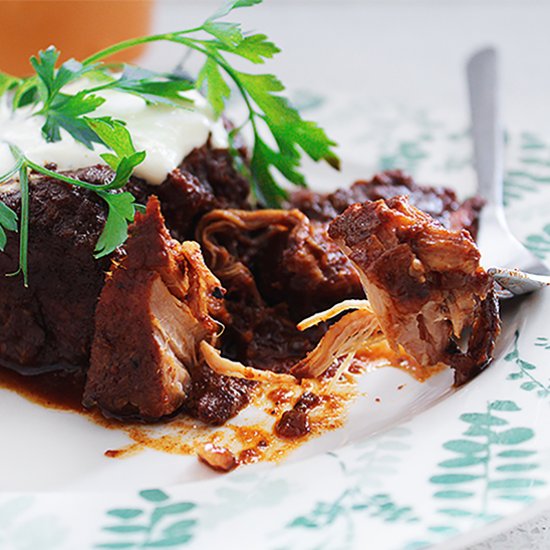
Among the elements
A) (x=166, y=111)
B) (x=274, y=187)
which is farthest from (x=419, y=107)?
(x=166, y=111)

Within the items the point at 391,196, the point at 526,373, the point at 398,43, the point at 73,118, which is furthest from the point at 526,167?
the point at 398,43

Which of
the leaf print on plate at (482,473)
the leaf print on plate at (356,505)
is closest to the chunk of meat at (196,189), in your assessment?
the leaf print on plate at (356,505)

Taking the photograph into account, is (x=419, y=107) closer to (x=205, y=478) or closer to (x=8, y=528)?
(x=205, y=478)

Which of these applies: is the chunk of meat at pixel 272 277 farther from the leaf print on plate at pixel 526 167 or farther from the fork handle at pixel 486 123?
the leaf print on plate at pixel 526 167

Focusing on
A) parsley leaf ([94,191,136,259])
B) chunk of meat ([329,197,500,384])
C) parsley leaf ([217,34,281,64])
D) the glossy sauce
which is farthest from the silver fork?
parsley leaf ([94,191,136,259])

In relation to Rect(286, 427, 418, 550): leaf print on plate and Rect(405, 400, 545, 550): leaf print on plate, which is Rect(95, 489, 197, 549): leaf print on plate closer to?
Rect(286, 427, 418, 550): leaf print on plate

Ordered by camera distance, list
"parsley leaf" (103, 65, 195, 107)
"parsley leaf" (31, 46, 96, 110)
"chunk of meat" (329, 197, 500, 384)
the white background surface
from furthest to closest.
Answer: the white background surface < "parsley leaf" (103, 65, 195, 107) < "parsley leaf" (31, 46, 96, 110) < "chunk of meat" (329, 197, 500, 384)

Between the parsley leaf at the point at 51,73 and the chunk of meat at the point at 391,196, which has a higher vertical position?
the parsley leaf at the point at 51,73
